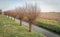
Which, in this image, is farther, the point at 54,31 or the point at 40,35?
the point at 54,31

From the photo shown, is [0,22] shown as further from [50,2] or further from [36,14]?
[50,2]

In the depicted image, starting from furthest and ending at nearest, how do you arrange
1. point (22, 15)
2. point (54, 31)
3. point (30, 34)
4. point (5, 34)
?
1. point (54, 31)
2. point (22, 15)
3. point (30, 34)
4. point (5, 34)

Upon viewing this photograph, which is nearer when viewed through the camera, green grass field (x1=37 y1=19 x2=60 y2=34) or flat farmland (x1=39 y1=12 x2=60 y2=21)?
flat farmland (x1=39 y1=12 x2=60 y2=21)

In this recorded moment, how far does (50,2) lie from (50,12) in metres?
0.38

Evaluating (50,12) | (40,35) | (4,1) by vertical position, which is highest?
(4,1)

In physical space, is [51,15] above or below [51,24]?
above

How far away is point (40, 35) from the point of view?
6.30 meters

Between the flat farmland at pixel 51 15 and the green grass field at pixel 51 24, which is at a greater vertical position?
the flat farmland at pixel 51 15

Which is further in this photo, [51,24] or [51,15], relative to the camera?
[51,24]

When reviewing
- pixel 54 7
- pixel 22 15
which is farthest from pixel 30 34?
pixel 54 7

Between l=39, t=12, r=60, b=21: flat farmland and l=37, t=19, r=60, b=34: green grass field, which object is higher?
l=39, t=12, r=60, b=21: flat farmland

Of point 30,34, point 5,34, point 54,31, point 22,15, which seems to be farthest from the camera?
point 54,31

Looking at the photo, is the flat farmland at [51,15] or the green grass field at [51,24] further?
the green grass field at [51,24]

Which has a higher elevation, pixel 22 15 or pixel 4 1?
pixel 4 1
